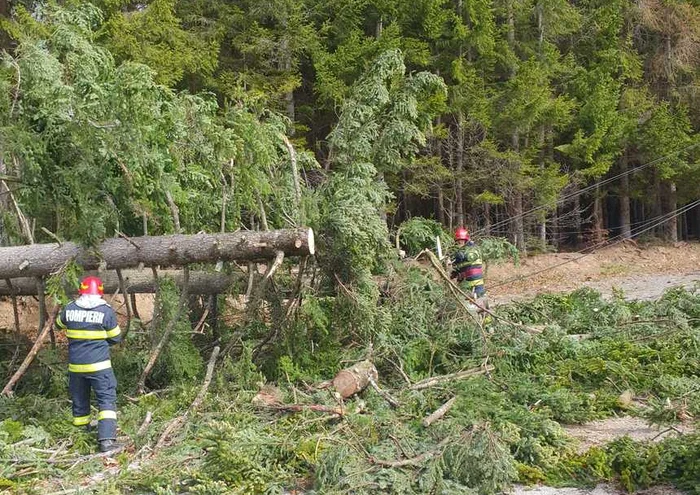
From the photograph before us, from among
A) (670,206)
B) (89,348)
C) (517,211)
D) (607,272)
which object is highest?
(517,211)

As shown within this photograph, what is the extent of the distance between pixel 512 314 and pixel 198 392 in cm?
507

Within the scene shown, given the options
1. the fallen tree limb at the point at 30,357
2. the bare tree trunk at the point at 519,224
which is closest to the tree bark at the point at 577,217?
the bare tree trunk at the point at 519,224

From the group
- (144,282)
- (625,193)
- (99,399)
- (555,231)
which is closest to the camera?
(99,399)

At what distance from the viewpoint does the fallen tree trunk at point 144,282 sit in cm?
748

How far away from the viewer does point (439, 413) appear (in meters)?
5.47

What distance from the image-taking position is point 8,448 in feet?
16.3

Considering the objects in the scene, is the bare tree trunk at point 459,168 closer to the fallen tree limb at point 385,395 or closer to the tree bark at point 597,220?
the tree bark at point 597,220

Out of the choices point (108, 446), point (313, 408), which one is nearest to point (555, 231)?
point (313, 408)

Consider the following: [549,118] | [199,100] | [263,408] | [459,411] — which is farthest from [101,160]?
[549,118]

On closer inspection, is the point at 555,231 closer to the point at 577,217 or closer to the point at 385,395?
the point at 577,217

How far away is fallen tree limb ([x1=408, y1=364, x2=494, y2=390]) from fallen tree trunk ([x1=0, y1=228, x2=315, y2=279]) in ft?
5.51

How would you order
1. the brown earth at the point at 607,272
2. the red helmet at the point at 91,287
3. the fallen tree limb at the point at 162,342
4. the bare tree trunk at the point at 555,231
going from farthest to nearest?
the bare tree trunk at the point at 555,231 < the brown earth at the point at 607,272 < the fallen tree limb at the point at 162,342 < the red helmet at the point at 91,287

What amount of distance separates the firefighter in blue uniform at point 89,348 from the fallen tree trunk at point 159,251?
92 cm

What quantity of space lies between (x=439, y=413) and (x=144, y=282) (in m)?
4.07
